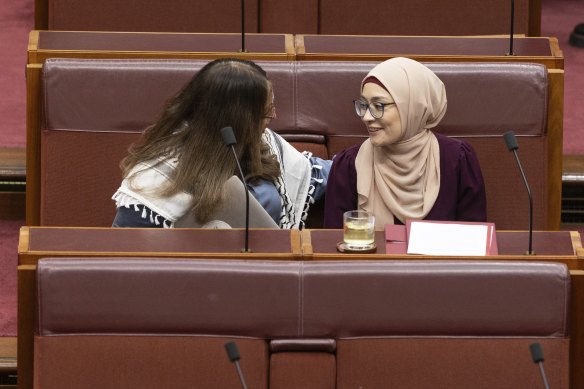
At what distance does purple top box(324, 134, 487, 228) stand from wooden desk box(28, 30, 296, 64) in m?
0.23

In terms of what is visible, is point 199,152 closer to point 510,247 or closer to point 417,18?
point 510,247

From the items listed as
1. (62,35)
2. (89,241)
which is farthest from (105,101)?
(89,241)

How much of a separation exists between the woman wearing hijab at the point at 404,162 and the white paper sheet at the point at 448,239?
0.92 ft

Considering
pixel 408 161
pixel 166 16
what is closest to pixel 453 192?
pixel 408 161

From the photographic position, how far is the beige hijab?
1.60 m

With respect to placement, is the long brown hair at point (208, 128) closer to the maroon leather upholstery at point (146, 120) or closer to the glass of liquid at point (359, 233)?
the maroon leather upholstery at point (146, 120)

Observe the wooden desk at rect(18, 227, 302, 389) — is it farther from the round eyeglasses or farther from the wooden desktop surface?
the round eyeglasses

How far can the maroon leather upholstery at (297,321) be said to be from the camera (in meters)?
1.22

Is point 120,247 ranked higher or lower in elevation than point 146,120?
lower

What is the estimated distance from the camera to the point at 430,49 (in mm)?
1810

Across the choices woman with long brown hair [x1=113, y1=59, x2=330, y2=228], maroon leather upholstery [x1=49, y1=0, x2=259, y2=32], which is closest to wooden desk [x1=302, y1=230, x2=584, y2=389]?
woman with long brown hair [x1=113, y1=59, x2=330, y2=228]

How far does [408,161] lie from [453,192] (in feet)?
0.23

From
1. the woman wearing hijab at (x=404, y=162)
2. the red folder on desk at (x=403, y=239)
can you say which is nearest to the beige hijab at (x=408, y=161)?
the woman wearing hijab at (x=404, y=162)

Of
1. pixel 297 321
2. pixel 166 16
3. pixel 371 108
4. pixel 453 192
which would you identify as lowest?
pixel 297 321
